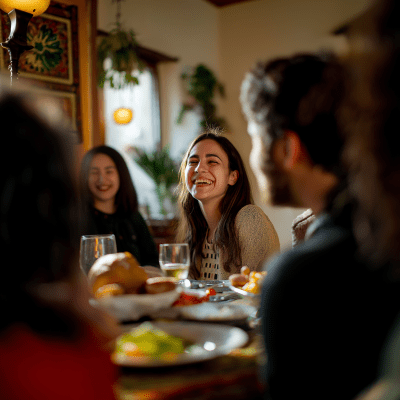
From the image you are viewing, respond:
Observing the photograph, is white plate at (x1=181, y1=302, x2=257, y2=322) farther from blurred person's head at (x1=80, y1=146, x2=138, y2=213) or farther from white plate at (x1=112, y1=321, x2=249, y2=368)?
blurred person's head at (x1=80, y1=146, x2=138, y2=213)

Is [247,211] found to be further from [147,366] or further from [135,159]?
[135,159]

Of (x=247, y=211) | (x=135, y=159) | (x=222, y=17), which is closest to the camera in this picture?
(x=247, y=211)

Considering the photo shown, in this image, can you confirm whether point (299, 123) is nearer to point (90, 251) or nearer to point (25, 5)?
point (90, 251)

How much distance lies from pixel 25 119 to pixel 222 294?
0.94 m

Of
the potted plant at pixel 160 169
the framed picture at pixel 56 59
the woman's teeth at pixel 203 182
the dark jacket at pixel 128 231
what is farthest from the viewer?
the potted plant at pixel 160 169

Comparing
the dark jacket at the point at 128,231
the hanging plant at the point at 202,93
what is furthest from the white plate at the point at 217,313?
the hanging plant at the point at 202,93

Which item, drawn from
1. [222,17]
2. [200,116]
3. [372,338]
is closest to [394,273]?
[372,338]

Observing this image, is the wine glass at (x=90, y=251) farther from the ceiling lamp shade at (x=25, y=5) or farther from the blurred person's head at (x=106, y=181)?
the ceiling lamp shade at (x=25, y=5)

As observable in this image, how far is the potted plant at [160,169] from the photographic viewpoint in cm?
524

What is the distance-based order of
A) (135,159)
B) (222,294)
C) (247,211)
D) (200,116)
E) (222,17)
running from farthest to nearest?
(222,17), (200,116), (135,159), (247,211), (222,294)

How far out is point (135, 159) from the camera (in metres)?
5.30

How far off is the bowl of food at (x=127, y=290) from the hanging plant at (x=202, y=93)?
487 centimetres

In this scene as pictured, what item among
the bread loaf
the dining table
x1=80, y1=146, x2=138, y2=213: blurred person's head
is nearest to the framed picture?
x1=80, y1=146, x2=138, y2=213: blurred person's head

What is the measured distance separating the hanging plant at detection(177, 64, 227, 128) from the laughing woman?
3587mm
